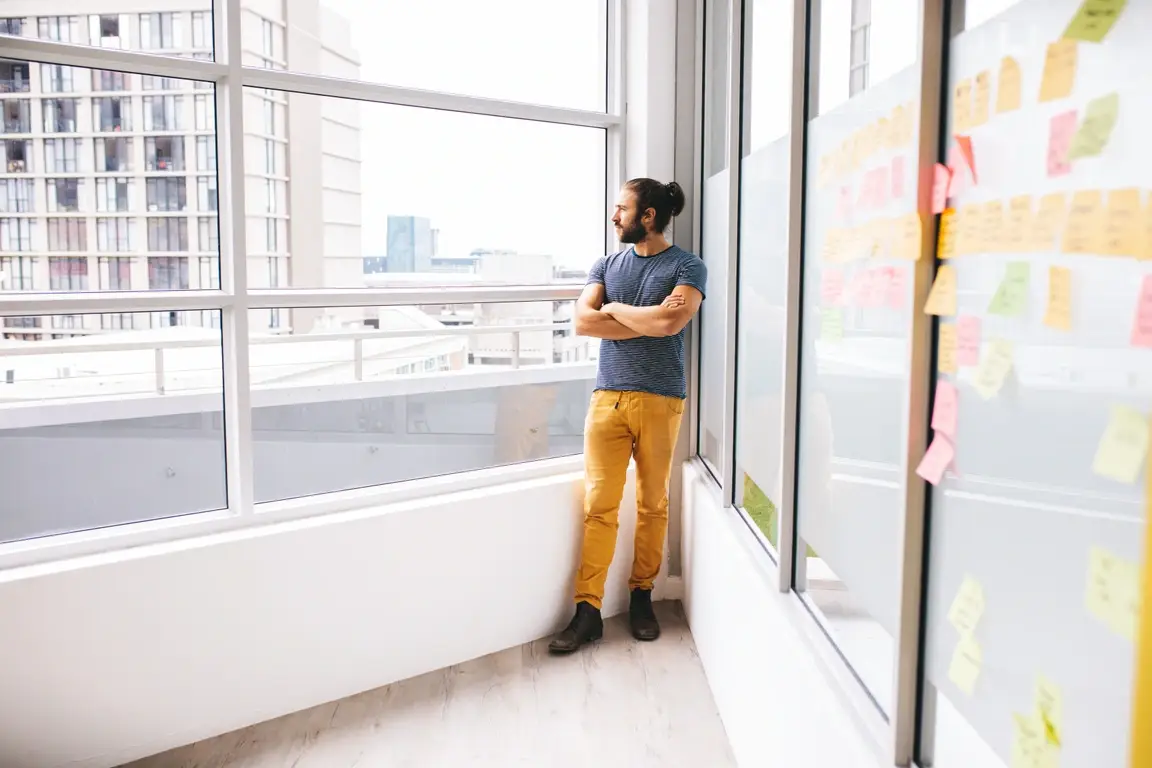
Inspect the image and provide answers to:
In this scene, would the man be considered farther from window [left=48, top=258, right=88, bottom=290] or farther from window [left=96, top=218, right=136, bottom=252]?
window [left=48, top=258, right=88, bottom=290]

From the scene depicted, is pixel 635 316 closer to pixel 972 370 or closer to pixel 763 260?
pixel 763 260

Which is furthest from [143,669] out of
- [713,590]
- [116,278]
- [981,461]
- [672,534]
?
[981,461]

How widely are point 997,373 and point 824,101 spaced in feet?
3.09

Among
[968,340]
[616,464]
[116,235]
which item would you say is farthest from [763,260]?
[116,235]

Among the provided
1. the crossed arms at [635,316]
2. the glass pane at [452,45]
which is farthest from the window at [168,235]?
the crossed arms at [635,316]

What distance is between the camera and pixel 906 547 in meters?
1.19

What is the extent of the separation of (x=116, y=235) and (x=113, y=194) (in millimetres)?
112

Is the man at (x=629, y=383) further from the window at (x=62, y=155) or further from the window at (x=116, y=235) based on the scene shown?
the window at (x=62, y=155)

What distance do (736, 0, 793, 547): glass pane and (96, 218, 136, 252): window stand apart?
1.71 metres

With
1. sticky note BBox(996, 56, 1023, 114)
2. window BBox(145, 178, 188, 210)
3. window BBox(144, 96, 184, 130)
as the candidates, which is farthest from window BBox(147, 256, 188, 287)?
sticky note BBox(996, 56, 1023, 114)

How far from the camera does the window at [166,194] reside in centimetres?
234

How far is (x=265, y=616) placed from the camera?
2.44m

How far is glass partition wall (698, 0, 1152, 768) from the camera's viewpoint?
774 mm

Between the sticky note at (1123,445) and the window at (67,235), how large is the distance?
2378mm
